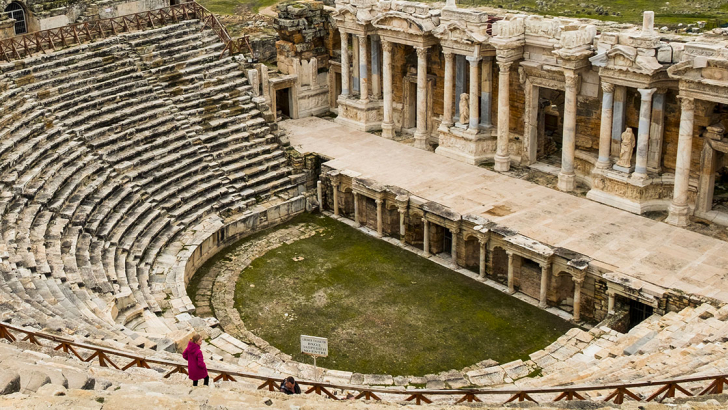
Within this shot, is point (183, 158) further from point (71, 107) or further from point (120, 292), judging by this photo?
point (120, 292)

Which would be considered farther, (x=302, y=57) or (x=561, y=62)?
(x=302, y=57)

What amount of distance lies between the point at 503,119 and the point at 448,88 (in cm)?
237

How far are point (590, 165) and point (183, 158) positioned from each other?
12.0 meters

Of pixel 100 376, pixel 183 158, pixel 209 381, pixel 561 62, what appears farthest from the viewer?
pixel 183 158

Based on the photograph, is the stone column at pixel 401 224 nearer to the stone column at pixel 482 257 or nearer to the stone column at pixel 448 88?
the stone column at pixel 482 257

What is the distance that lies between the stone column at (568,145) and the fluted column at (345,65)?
926 cm

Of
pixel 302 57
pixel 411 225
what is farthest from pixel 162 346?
pixel 302 57

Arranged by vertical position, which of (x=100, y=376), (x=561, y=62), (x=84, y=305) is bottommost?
(x=84, y=305)

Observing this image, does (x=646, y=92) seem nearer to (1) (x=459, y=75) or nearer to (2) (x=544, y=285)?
(2) (x=544, y=285)

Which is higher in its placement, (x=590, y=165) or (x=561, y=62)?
(x=561, y=62)

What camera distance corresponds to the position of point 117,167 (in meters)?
26.0

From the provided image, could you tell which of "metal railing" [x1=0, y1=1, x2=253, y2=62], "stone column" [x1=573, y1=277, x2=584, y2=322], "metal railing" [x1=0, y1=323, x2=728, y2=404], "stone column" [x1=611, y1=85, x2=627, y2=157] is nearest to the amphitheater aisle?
"stone column" [x1=573, y1=277, x2=584, y2=322]

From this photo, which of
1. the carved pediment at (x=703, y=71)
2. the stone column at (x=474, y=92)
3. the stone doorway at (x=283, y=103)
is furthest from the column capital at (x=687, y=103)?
the stone doorway at (x=283, y=103)

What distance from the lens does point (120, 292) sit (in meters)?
20.8
